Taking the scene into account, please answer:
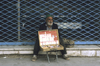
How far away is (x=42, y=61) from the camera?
3461 millimetres

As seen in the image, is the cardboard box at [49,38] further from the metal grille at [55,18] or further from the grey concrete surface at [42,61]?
the metal grille at [55,18]

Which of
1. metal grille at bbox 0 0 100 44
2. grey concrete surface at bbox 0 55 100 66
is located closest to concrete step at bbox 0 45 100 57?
grey concrete surface at bbox 0 55 100 66

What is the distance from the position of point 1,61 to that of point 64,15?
8.49 ft

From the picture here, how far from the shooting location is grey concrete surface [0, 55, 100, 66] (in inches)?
128

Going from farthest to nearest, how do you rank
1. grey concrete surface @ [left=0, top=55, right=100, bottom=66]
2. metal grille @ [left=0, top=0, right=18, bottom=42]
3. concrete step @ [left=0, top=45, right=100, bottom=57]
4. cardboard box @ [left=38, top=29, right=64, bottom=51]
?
metal grille @ [left=0, top=0, right=18, bottom=42], concrete step @ [left=0, top=45, right=100, bottom=57], cardboard box @ [left=38, top=29, right=64, bottom=51], grey concrete surface @ [left=0, top=55, right=100, bottom=66]

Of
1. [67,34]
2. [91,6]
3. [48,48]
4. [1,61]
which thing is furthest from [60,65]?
[91,6]

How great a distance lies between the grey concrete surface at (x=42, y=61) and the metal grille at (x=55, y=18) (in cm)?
62

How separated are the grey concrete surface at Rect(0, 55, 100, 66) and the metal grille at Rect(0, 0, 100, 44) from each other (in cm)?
62

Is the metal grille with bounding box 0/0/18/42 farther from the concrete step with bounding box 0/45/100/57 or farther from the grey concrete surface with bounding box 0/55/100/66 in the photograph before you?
the grey concrete surface with bounding box 0/55/100/66

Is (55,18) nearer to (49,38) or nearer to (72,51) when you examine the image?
(49,38)

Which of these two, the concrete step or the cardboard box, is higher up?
the cardboard box

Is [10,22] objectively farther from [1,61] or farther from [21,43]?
[1,61]

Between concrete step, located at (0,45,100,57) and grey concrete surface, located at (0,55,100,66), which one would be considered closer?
grey concrete surface, located at (0,55,100,66)

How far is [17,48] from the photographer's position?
147 inches
